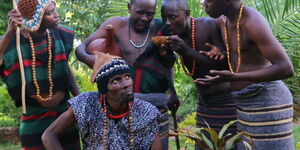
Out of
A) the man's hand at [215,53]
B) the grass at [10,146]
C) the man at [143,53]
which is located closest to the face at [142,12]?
the man at [143,53]

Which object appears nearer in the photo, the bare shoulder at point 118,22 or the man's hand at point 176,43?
the man's hand at point 176,43

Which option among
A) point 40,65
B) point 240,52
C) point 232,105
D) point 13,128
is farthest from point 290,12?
point 13,128

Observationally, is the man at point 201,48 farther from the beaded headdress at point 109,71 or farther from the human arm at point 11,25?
the human arm at point 11,25

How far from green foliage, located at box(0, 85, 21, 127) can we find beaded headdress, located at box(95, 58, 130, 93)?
4551 mm

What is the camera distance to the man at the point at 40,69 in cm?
319

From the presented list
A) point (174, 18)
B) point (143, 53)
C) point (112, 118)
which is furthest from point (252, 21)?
point (112, 118)

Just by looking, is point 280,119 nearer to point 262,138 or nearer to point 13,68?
point 262,138

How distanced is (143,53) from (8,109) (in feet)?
14.2

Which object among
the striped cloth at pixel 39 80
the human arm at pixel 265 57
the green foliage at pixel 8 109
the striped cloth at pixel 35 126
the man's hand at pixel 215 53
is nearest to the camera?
the human arm at pixel 265 57

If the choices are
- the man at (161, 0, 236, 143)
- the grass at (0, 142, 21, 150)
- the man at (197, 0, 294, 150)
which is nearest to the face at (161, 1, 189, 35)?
the man at (161, 0, 236, 143)

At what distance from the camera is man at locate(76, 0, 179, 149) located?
334 centimetres

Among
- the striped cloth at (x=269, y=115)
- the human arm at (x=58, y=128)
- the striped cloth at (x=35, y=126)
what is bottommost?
the striped cloth at (x=35, y=126)

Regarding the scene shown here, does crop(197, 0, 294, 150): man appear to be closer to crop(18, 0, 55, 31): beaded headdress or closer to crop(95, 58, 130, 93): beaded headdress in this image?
crop(95, 58, 130, 93): beaded headdress

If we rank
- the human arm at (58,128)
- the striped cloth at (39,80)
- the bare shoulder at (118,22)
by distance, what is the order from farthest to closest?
the bare shoulder at (118,22) → the striped cloth at (39,80) → the human arm at (58,128)
